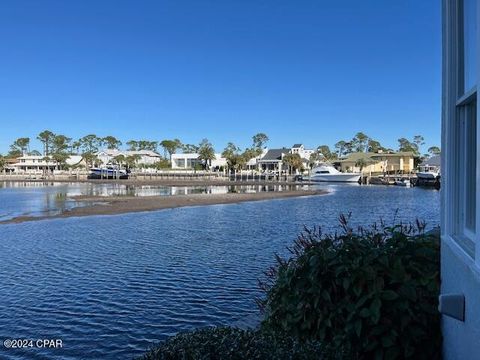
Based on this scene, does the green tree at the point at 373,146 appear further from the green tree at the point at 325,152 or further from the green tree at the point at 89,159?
the green tree at the point at 89,159

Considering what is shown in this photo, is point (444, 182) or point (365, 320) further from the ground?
point (444, 182)

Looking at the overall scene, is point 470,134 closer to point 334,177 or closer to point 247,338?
point 247,338

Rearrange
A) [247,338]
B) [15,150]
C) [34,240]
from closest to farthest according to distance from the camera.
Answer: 1. [247,338]
2. [34,240]
3. [15,150]

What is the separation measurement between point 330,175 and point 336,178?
1977mm

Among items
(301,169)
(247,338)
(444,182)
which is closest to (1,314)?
(247,338)

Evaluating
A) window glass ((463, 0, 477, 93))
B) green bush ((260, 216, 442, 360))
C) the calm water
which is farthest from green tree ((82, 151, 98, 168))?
window glass ((463, 0, 477, 93))

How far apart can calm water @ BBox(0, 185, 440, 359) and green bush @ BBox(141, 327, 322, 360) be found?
4.13 metres

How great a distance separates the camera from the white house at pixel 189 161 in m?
144

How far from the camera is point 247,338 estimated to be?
319 cm

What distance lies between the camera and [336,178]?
346 feet

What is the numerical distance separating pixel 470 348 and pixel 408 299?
1010mm

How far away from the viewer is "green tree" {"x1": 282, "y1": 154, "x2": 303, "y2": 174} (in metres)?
126

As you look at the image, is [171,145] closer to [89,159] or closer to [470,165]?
[89,159]

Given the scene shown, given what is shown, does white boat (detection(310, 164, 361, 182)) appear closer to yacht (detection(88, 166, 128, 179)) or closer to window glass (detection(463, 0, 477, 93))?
yacht (detection(88, 166, 128, 179))
